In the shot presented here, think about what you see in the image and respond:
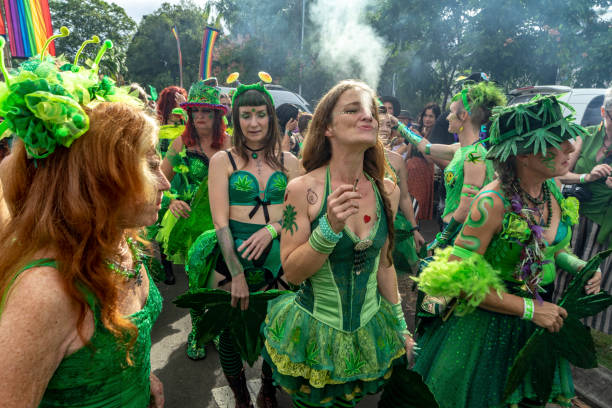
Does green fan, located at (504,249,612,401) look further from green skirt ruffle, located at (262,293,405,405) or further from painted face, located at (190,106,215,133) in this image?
painted face, located at (190,106,215,133)

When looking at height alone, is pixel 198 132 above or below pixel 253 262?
above

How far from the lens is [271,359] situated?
1.90 meters

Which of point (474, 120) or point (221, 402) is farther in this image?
point (474, 120)

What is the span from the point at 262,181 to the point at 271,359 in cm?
133

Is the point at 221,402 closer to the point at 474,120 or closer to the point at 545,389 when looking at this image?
the point at 545,389

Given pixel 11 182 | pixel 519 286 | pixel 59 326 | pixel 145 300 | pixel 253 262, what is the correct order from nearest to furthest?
1. pixel 59 326
2. pixel 11 182
3. pixel 145 300
4. pixel 519 286
5. pixel 253 262

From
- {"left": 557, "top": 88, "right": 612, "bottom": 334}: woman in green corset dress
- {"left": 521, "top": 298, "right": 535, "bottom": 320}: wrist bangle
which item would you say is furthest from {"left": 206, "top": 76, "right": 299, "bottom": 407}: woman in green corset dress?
{"left": 557, "top": 88, "right": 612, "bottom": 334}: woman in green corset dress

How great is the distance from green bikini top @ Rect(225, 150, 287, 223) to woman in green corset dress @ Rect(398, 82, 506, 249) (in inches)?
55.5

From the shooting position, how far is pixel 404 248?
13.8ft

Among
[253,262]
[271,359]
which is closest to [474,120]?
[253,262]

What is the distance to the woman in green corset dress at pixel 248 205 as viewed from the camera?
2.70 meters

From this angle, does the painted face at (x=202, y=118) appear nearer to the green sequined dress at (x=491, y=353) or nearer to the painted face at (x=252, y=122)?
the painted face at (x=252, y=122)

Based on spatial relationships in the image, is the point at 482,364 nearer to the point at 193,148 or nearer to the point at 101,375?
the point at 101,375

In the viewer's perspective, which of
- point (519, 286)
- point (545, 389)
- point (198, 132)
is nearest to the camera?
point (545, 389)
